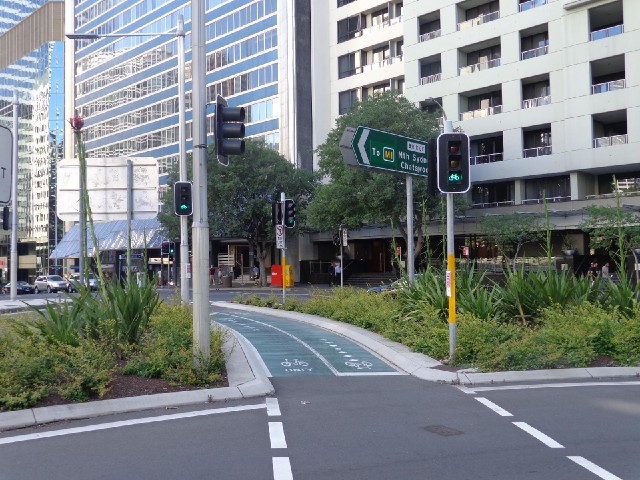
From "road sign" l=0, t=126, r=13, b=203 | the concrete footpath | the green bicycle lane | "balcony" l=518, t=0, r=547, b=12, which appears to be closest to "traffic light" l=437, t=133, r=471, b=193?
the concrete footpath

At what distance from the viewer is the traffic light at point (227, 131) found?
1094cm

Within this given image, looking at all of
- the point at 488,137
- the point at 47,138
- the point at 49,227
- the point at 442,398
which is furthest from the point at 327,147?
the point at 49,227

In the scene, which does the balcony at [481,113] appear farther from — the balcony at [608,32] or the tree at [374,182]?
the balcony at [608,32]

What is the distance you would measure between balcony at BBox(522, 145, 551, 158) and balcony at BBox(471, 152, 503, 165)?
76.2 inches

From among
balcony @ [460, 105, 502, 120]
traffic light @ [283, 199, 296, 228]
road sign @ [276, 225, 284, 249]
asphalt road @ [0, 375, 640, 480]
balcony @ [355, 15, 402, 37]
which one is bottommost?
asphalt road @ [0, 375, 640, 480]

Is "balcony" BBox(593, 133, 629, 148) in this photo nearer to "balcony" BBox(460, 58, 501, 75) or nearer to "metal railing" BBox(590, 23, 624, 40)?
"metal railing" BBox(590, 23, 624, 40)

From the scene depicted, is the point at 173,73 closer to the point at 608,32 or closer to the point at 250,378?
the point at 608,32

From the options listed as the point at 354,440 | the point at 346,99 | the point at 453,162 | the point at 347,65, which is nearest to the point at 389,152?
the point at 453,162

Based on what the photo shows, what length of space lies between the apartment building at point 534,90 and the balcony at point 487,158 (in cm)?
7

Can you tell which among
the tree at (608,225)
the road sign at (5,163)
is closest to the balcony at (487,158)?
the tree at (608,225)

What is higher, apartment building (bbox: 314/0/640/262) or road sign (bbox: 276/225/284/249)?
apartment building (bbox: 314/0/640/262)

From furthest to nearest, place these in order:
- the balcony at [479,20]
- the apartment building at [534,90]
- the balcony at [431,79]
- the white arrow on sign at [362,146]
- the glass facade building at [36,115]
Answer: the glass facade building at [36,115] → the balcony at [431,79] → the balcony at [479,20] → the apartment building at [534,90] → the white arrow on sign at [362,146]

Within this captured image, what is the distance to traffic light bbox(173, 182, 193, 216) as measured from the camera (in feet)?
63.3

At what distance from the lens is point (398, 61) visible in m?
52.6
